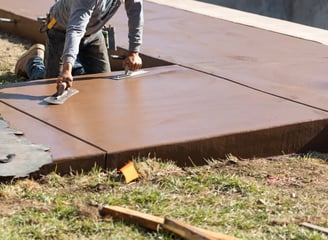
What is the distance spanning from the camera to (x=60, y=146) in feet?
16.2

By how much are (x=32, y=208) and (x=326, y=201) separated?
1468 millimetres

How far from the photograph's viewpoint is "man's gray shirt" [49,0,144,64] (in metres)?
5.84

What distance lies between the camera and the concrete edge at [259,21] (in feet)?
27.2

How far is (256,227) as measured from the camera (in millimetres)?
4301

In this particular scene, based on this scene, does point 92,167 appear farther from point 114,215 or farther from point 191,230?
point 191,230

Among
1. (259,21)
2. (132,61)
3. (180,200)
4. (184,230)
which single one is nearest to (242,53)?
(132,61)

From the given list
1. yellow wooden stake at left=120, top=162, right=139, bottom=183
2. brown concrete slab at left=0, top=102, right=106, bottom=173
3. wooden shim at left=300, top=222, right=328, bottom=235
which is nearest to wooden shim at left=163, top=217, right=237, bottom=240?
wooden shim at left=300, top=222, right=328, bottom=235

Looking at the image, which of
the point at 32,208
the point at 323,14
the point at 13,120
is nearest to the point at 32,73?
the point at 13,120

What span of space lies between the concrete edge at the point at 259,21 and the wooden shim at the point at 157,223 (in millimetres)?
4103

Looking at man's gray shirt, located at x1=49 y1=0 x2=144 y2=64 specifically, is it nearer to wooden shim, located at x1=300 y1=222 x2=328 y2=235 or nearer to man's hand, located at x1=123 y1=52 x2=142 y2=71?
man's hand, located at x1=123 y1=52 x2=142 y2=71

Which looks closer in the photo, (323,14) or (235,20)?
(235,20)

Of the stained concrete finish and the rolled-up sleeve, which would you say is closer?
the rolled-up sleeve

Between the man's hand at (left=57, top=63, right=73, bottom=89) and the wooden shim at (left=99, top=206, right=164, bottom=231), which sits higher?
the man's hand at (left=57, top=63, right=73, bottom=89)

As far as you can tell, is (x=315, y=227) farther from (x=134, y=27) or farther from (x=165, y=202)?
(x=134, y=27)
